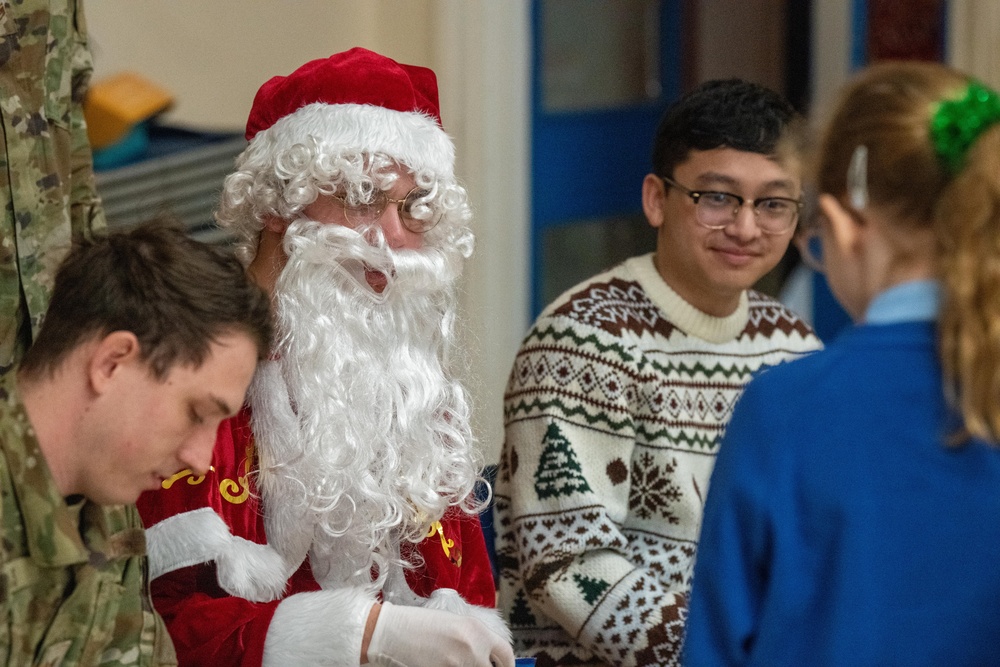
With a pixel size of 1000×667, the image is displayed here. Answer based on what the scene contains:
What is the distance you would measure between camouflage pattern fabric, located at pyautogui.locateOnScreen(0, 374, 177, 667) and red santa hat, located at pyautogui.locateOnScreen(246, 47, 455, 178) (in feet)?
2.41

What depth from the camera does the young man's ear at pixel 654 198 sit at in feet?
8.57

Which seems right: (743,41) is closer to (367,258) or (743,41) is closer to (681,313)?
(681,313)

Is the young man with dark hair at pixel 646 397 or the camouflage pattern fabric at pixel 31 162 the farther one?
the young man with dark hair at pixel 646 397

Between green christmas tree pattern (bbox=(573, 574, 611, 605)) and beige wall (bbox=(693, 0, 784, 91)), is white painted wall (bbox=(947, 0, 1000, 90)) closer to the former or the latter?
beige wall (bbox=(693, 0, 784, 91))

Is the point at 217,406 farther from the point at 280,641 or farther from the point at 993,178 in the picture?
the point at 993,178

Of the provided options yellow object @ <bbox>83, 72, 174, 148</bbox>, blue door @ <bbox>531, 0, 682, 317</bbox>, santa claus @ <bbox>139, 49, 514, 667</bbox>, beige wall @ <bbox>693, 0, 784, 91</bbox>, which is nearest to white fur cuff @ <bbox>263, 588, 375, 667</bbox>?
santa claus @ <bbox>139, 49, 514, 667</bbox>

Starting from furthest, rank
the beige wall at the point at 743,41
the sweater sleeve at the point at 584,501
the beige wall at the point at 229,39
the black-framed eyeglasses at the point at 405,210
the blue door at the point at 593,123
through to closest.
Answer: the beige wall at the point at 743,41, the blue door at the point at 593,123, the beige wall at the point at 229,39, the sweater sleeve at the point at 584,501, the black-framed eyeglasses at the point at 405,210

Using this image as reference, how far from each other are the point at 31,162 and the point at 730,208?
1.31m

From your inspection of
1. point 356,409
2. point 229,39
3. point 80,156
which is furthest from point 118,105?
point 356,409

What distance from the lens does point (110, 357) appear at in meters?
1.46

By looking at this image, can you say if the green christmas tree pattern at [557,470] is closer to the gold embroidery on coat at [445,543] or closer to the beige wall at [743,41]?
the gold embroidery on coat at [445,543]

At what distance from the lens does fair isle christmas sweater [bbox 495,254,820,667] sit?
89.0 inches

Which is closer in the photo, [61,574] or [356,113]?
[61,574]

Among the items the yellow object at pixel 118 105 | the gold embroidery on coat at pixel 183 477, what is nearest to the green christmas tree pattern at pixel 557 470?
the gold embroidery on coat at pixel 183 477
